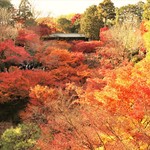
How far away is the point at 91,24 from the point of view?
3816 cm

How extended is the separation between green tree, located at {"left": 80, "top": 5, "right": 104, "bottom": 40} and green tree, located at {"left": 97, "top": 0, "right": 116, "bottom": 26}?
10.0 feet

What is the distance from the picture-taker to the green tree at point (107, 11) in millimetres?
42031

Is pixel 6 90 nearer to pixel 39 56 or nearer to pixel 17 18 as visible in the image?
pixel 39 56

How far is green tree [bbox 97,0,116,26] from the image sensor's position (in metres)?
42.0

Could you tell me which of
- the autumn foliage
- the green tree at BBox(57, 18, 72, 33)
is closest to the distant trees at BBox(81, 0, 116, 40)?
the autumn foliage

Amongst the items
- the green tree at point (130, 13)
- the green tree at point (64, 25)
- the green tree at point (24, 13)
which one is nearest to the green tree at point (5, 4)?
the green tree at point (24, 13)

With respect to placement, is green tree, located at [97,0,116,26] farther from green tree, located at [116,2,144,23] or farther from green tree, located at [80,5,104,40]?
green tree, located at [80,5,104,40]

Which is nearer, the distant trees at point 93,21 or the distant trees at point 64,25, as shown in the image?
the distant trees at point 93,21

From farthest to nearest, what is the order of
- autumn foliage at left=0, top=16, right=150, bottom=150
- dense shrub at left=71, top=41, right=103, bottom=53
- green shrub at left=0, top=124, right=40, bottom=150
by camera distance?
dense shrub at left=71, top=41, right=103, bottom=53 < green shrub at left=0, top=124, right=40, bottom=150 < autumn foliage at left=0, top=16, right=150, bottom=150

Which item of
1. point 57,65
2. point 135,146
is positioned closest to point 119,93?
point 135,146

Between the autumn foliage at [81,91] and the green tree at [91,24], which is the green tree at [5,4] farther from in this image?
the green tree at [91,24]

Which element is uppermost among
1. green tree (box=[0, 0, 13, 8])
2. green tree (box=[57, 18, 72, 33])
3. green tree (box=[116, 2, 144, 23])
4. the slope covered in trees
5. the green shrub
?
green tree (box=[0, 0, 13, 8])

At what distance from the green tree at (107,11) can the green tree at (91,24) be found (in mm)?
3050

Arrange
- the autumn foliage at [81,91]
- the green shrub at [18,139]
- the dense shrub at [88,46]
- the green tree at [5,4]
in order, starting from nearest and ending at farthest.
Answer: the autumn foliage at [81,91]
the green shrub at [18,139]
the dense shrub at [88,46]
the green tree at [5,4]
